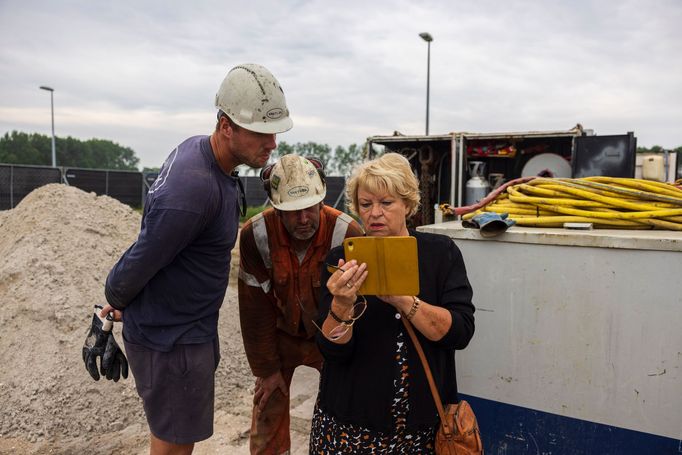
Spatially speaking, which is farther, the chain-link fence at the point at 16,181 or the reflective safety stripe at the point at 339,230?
the chain-link fence at the point at 16,181

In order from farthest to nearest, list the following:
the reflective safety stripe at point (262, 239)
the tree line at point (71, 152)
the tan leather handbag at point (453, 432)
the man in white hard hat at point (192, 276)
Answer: the tree line at point (71, 152)
the reflective safety stripe at point (262, 239)
the man in white hard hat at point (192, 276)
the tan leather handbag at point (453, 432)

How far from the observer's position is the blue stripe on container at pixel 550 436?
96.3 inches

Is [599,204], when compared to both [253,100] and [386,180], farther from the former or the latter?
[253,100]

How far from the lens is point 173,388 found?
2270mm

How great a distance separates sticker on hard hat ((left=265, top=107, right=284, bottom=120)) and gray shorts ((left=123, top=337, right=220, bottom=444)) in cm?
107

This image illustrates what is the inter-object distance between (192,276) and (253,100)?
0.80 m

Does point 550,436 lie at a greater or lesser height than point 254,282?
lesser

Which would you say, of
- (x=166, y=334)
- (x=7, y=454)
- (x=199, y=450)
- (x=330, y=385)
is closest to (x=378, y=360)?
(x=330, y=385)

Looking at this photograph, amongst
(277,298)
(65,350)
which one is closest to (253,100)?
(277,298)

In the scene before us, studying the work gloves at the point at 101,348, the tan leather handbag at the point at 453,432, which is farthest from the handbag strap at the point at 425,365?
the work gloves at the point at 101,348

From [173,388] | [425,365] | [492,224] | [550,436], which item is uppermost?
[492,224]

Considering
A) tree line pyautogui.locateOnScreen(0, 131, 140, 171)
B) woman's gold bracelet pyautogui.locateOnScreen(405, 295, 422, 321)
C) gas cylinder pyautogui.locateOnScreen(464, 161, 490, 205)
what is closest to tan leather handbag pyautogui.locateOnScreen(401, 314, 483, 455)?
woman's gold bracelet pyautogui.locateOnScreen(405, 295, 422, 321)

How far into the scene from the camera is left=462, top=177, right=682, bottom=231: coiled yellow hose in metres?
2.77

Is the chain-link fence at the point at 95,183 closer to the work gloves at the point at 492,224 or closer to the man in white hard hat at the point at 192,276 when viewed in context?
the work gloves at the point at 492,224
